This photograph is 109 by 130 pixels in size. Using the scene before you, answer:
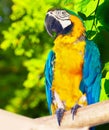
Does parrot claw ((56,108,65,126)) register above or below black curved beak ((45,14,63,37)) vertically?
below

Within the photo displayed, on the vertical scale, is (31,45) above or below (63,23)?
below

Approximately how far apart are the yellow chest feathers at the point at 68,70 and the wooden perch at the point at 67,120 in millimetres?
57

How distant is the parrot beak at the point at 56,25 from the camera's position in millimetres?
1085

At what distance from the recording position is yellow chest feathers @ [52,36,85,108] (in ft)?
3.59

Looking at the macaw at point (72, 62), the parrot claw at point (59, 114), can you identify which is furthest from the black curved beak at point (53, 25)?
the parrot claw at point (59, 114)

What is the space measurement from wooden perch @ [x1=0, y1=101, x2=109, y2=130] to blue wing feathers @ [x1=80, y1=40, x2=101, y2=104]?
0.24 feet

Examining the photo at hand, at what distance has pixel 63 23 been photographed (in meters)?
1.09

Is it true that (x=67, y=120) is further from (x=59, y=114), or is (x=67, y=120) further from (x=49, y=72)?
(x=49, y=72)

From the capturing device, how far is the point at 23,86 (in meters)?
1.57

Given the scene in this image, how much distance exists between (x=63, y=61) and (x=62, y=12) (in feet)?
0.33

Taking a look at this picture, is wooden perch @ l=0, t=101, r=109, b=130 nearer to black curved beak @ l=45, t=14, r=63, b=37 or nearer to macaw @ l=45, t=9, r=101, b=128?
macaw @ l=45, t=9, r=101, b=128

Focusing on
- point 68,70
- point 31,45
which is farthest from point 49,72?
point 31,45

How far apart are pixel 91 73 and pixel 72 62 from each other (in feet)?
0.15

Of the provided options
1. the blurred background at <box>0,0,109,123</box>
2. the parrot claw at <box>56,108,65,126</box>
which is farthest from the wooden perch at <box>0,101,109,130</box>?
the blurred background at <box>0,0,109,123</box>
